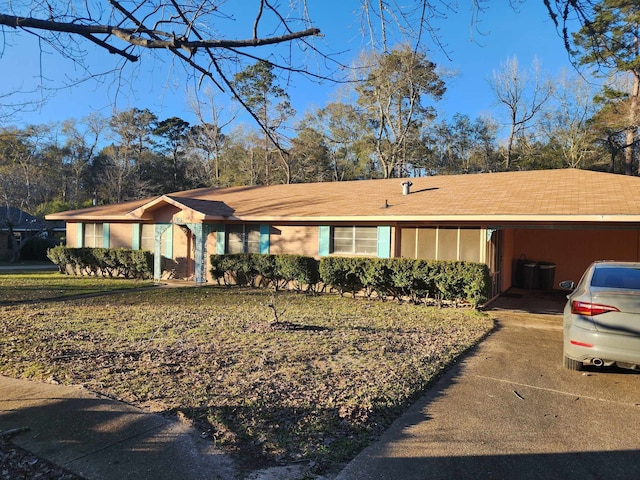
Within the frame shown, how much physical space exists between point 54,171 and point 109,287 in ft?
116

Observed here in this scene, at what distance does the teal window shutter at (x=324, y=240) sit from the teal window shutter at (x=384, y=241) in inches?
67.9

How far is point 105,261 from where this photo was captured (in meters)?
17.1

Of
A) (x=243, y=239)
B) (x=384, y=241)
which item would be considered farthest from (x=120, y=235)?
(x=384, y=241)

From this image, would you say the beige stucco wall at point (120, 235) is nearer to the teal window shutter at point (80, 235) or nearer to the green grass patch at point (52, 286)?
the green grass patch at point (52, 286)

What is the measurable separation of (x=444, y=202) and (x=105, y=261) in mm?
13247

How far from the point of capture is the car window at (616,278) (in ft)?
16.9

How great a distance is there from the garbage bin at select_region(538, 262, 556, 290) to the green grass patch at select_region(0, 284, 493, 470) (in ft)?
19.0

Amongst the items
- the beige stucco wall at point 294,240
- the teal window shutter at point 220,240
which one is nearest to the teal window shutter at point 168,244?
the teal window shutter at point 220,240

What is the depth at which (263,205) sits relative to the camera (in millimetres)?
16125

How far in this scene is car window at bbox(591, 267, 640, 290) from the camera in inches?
203

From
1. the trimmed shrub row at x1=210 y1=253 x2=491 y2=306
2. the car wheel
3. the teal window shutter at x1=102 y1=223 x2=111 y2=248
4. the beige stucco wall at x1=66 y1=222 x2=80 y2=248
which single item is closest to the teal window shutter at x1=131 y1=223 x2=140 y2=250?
the teal window shutter at x1=102 y1=223 x2=111 y2=248

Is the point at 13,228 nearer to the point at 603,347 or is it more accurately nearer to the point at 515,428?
the point at 515,428

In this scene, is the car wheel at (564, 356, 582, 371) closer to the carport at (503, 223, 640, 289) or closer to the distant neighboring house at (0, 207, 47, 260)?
the carport at (503, 223, 640, 289)

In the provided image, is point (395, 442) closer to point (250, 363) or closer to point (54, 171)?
point (250, 363)
